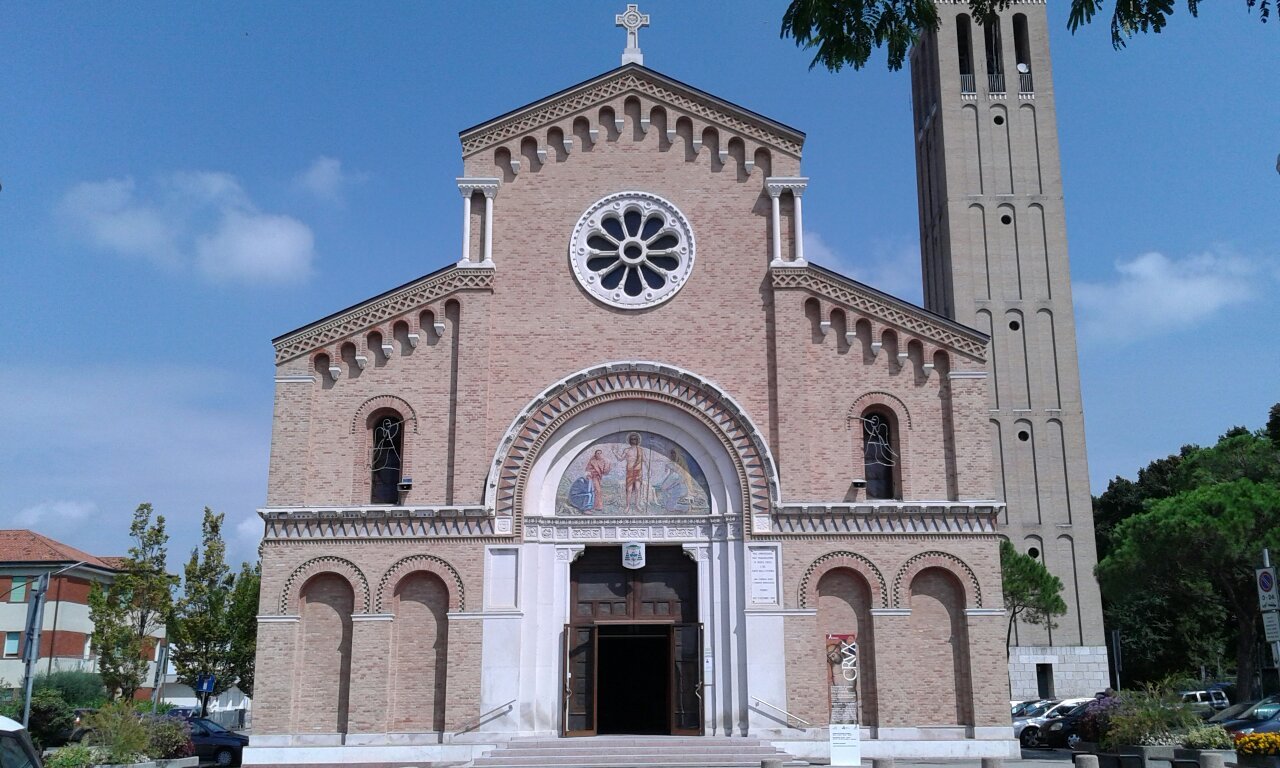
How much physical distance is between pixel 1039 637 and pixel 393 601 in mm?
30916

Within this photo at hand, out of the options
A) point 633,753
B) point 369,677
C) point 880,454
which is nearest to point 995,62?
point 880,454

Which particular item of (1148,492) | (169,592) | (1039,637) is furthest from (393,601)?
(1148,492)

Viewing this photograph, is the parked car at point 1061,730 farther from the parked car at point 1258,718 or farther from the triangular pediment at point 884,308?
the triangular pediment at point 884,308

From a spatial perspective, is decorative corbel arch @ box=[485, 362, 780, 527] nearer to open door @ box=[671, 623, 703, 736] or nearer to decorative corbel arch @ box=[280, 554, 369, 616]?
open door @ box=[671, 623, 703, 736]

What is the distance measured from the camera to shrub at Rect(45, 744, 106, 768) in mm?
18797

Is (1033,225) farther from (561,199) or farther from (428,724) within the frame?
(428,724)

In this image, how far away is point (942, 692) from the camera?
75.9 ft

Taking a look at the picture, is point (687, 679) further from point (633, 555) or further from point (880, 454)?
point (880, 454)

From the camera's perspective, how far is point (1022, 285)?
4694cm

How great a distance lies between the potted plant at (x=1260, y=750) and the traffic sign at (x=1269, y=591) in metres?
2.38

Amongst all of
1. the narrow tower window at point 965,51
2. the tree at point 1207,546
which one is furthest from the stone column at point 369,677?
the narrow tower window at point 965,51

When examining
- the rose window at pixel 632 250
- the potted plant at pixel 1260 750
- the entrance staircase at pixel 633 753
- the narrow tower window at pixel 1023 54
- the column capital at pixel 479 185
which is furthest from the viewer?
the narrow tower window at pixel 1023 54

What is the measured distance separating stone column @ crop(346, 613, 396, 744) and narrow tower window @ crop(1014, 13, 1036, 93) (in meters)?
38.8

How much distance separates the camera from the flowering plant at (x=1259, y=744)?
16.2 metres
